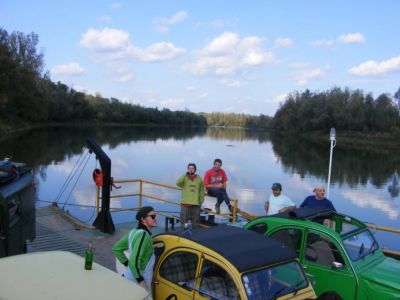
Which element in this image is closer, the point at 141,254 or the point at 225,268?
the point at 225,268

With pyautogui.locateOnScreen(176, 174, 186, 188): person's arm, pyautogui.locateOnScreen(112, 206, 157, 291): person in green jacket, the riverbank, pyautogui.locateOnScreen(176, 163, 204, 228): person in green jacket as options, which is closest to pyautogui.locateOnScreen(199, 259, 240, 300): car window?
pyautogui.locateOnScreen(112, 206, 157, 291): person in green jacket

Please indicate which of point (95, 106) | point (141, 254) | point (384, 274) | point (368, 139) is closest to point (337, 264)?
point (384, 274)

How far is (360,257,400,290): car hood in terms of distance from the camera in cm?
576

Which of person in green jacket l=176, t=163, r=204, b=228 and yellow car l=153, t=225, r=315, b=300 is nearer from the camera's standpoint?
yellow car l=153, t=225, r=315, b=300

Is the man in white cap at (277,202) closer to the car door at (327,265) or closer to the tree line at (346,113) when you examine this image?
the car door at (327,265)

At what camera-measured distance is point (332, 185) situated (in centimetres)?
3111

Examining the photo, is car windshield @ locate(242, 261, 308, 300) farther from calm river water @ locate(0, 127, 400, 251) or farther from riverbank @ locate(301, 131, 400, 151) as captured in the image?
riverbank @ locate(301, 131, 400, 151)

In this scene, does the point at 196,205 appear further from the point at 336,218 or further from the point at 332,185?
the point at 332,185

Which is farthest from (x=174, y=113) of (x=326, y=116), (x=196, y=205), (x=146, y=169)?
(x=196, y=205)

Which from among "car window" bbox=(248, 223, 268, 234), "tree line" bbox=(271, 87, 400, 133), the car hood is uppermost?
"tree line" bbox=(271, 87, 400, 133)

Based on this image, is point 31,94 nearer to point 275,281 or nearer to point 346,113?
point 346,113

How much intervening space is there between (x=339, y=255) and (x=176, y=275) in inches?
92.6

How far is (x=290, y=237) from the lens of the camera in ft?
21.5

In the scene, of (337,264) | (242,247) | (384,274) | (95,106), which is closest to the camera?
(242,247)
